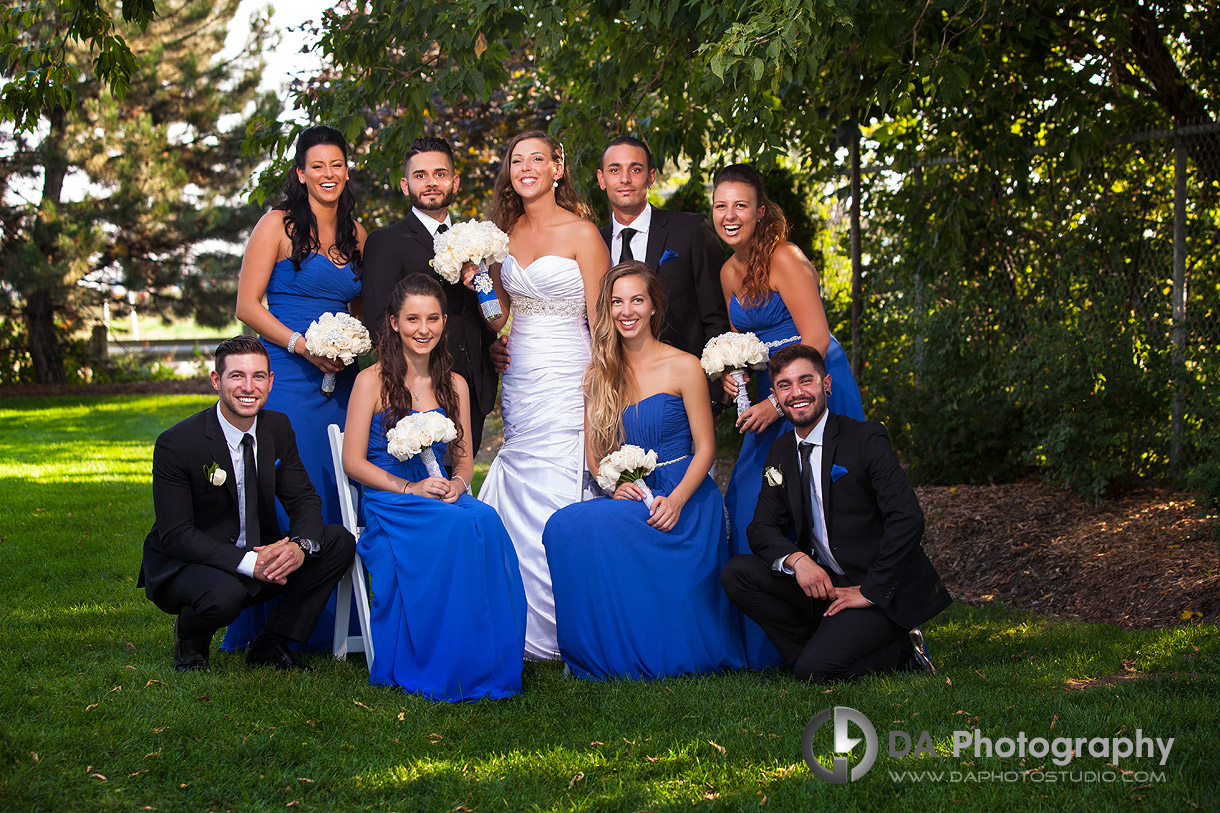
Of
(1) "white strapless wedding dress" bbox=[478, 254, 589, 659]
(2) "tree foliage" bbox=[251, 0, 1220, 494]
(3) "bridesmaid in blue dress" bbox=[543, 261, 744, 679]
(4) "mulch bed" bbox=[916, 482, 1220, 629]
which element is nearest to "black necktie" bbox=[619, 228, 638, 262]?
(1) "white strapless wedding dress" bbox=[478, 254, 589, 659]

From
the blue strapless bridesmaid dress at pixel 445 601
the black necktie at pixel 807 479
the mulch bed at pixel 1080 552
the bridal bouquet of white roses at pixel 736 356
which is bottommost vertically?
the mulch bed at pixel 1080 552

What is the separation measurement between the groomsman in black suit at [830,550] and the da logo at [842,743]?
2.21 ft

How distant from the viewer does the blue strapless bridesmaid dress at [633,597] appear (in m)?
4.50

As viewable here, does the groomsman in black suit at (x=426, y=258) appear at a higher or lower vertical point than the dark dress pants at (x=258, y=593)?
higher

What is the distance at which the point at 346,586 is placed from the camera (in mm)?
4711

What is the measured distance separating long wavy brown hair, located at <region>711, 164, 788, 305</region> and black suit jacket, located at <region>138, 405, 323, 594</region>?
228cm

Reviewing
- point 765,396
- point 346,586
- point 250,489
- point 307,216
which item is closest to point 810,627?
point 765,396

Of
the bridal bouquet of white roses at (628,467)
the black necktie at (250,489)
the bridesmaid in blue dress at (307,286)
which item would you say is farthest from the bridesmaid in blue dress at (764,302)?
the black necktie at (250,489)

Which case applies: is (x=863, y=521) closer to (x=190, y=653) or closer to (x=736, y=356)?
(x=736, y=356)

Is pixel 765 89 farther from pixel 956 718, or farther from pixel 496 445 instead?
pixel 496 445

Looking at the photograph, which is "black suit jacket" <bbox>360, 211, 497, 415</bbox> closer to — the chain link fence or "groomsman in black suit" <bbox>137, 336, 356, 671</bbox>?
"groomsman in black suit" <bbox>137, 336, 356, 671</bbox>

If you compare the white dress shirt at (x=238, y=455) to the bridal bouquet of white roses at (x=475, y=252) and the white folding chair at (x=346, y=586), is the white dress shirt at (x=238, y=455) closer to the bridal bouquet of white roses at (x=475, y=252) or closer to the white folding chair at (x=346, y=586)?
the white folding chair at (x=346, y=586)

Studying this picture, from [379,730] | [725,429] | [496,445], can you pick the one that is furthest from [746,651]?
[496,445]

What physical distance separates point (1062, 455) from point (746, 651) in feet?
11.5
